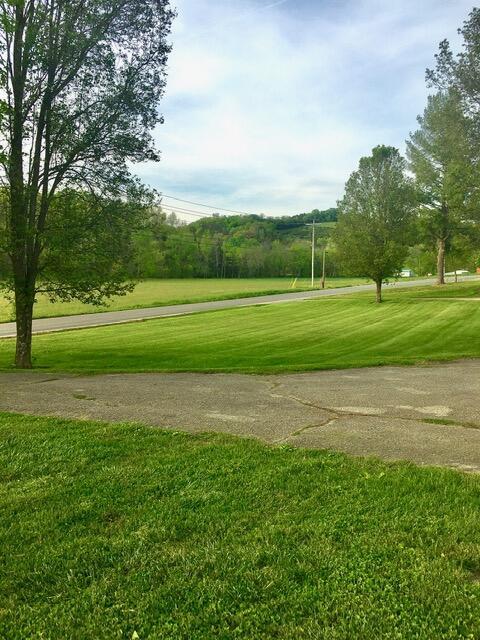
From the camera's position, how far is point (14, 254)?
43.5ft

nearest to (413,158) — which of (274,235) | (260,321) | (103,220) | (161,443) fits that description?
(260,321)

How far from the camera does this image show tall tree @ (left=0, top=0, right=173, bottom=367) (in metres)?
12.4

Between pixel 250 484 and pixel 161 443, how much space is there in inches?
58.2

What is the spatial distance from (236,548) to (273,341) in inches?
617

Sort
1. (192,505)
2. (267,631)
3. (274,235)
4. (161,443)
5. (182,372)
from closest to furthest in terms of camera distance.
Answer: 1. (267,631)
2. (192,505)
3. (161,443)
4. (182,372)
5. (274,235)

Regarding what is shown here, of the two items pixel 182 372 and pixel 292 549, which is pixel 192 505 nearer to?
pixel 292 549

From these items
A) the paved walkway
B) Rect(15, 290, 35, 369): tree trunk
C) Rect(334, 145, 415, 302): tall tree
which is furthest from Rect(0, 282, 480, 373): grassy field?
Rect(334, 145, 415, 302): tall tree

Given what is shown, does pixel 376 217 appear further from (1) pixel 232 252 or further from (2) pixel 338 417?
(1) pixel 232 252

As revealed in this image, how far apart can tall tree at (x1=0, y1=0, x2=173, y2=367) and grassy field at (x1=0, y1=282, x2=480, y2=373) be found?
10.9 feet

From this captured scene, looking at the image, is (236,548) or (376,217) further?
(376,217)

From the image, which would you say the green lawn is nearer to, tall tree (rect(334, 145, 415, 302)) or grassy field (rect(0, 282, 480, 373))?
grassy field (rect(0, 282, 480, 373))

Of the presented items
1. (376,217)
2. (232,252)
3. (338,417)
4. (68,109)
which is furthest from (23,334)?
(232,252)

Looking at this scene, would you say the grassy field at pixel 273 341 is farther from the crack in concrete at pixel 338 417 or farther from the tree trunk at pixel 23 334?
the crack in concrete at pixel 338 417

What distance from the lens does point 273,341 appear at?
61.0ft
